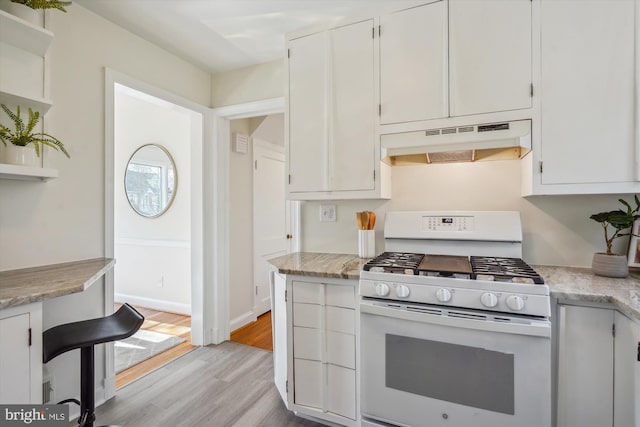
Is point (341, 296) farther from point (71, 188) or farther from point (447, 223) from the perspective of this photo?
point (71, 188)

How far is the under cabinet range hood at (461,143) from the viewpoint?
1669 millimetres

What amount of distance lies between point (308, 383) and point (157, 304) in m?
2.85

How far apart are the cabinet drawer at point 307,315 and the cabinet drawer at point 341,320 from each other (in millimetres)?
53

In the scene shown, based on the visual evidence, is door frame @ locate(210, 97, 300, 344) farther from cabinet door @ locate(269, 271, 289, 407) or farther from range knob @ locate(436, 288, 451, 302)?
range knob @ locate(436, 288, 451, 302)

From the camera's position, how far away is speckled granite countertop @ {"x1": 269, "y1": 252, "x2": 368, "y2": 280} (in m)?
1.70

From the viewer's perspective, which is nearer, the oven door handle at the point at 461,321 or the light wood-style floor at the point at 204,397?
the oven door handle at the point at 461,321

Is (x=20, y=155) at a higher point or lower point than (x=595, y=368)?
higher

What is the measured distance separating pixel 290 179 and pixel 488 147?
124 cm

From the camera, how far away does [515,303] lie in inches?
52.1

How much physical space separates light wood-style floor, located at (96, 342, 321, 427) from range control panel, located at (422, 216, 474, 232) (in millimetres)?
1410

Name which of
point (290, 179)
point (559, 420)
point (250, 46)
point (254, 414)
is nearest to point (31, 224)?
point (290, 179)

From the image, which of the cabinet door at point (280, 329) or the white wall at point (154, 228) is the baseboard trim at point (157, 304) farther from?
the cabinet door at point (280, 329)

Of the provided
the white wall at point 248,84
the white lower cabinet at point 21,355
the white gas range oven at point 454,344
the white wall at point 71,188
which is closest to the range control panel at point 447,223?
the white gas range oven at point 454,344

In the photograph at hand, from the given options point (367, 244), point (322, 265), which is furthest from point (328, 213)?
point (322, 265)
